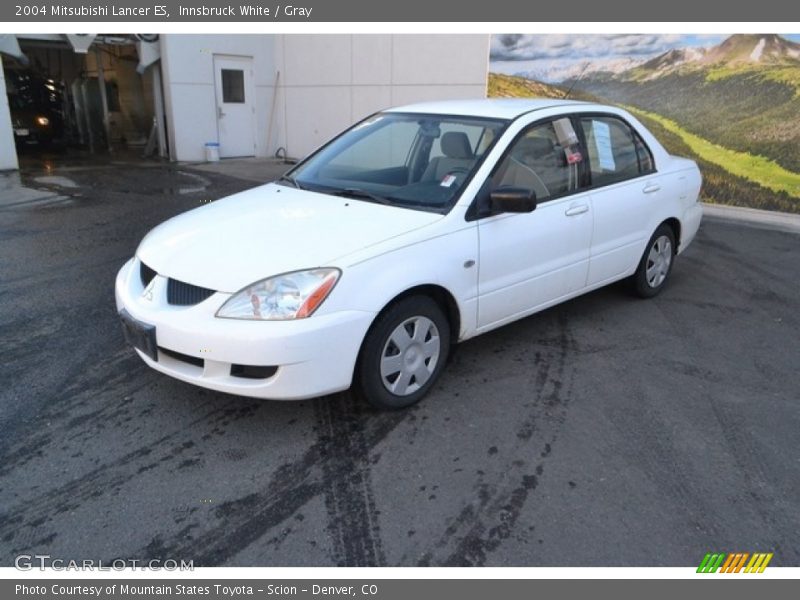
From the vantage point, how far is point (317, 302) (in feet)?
10.2

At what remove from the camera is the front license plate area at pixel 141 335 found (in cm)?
330

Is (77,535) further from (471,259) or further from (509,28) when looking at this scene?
(509,28)

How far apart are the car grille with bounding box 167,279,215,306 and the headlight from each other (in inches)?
6.8

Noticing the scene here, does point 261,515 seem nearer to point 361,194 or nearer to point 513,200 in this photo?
point 361,194

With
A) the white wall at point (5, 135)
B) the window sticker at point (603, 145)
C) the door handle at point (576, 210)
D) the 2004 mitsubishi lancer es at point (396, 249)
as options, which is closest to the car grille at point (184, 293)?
the 2004 mitsubishi lancer es at point (396, 249)

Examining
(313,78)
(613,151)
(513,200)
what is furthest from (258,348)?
(313,78)

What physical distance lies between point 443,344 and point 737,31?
853cm

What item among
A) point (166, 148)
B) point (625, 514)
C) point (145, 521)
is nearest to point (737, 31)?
point (625, 514)

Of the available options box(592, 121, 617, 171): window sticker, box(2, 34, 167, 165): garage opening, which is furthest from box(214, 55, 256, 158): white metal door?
box(592, 121, 617, 171): window sticker

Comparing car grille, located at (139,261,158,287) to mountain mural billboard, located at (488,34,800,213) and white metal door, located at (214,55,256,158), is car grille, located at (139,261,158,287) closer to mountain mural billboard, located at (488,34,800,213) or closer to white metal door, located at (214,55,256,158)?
mountain mural billboard, located at (488,34,800,213)

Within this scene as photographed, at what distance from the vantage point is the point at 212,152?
14445 millimetres

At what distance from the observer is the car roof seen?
4.34 meters

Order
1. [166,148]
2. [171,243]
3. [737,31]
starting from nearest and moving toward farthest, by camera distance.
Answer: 1. [171,243]
2. [737,31]
3. [166,148]

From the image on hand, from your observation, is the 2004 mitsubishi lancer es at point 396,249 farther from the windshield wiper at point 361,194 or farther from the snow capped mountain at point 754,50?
the snow capped mountain at point 754,50
